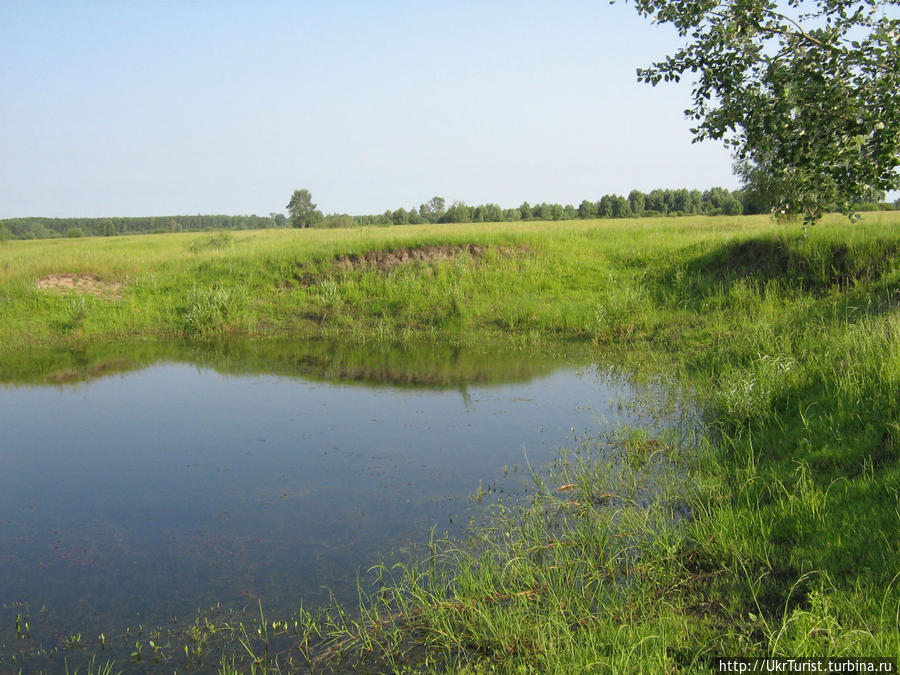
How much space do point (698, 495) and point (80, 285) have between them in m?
17.6

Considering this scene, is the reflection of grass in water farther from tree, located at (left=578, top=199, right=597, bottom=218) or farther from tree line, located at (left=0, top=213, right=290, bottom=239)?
tree line, located at (left=0, top=213, right=290, bottom=239)

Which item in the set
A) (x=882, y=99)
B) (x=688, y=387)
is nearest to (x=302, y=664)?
(x=688, y=387)

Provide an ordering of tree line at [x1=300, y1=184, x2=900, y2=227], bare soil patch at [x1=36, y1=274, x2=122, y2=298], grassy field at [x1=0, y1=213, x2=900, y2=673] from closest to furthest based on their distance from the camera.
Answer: grassy field at [x1=0, y1=213, x2=900, y2=673], bare soil patch at [x1=36, y1=274, x2=122, y2=298], tree line at [x1=300, y1=184, x2=900, y2=227]

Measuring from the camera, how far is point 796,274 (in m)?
14.2

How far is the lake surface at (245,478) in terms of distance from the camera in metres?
5.20

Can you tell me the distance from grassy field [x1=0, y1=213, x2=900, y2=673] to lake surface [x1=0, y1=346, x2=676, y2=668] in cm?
69

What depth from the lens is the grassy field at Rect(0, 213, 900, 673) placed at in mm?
3943

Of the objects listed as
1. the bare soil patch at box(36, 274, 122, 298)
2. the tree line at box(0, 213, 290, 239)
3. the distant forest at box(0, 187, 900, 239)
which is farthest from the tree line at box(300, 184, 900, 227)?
the tree line at box(0, 213, 290, 239)

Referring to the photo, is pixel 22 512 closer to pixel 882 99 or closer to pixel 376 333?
pixel 376 333

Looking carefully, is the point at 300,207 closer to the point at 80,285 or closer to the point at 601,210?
Answer: the point at 601,210

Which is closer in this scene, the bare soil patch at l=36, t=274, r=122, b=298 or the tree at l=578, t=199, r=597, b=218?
the bare soil patch at l=36, t=274, r=122, b=298

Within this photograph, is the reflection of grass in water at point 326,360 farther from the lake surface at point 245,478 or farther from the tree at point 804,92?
the tree at point 804,92

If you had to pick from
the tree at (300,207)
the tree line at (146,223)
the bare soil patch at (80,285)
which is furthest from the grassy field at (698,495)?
the tree line at (146,223)

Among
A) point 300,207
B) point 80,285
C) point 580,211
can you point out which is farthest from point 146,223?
point 80,285
